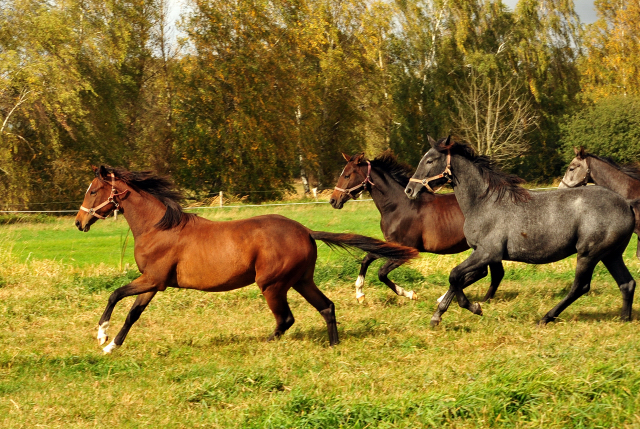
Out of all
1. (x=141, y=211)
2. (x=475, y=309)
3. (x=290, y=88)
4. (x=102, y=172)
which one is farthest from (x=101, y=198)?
(x=290, y=88)

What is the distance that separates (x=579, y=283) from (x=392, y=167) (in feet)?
11.2

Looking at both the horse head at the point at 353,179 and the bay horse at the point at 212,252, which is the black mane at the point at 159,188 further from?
the horse head at the point at 353,179

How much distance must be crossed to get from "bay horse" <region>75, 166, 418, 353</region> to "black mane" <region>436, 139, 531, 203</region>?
120cm

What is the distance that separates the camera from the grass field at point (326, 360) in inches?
163

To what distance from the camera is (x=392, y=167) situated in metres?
9.43

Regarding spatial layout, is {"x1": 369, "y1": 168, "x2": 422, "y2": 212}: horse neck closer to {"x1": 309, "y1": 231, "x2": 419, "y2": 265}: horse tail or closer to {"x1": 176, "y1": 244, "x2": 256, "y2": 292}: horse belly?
{"x1": 309, "y1": 231, "x2": 419, "y2": 265}: horse tail

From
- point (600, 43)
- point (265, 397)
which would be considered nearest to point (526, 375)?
point (265, 397)

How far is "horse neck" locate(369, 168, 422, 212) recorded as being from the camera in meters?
9.02

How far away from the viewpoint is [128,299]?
8914 millimetres

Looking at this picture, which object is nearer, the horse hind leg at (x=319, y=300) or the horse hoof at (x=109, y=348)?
the horse hoof at (x=109, y=348)

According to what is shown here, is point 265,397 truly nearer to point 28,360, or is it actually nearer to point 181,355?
point 181,355

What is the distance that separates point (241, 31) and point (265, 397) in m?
25.7

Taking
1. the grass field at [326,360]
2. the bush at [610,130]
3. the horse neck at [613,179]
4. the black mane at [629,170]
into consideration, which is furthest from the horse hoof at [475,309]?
the bush at [610,130]

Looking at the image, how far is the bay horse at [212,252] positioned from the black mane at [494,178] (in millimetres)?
1196
